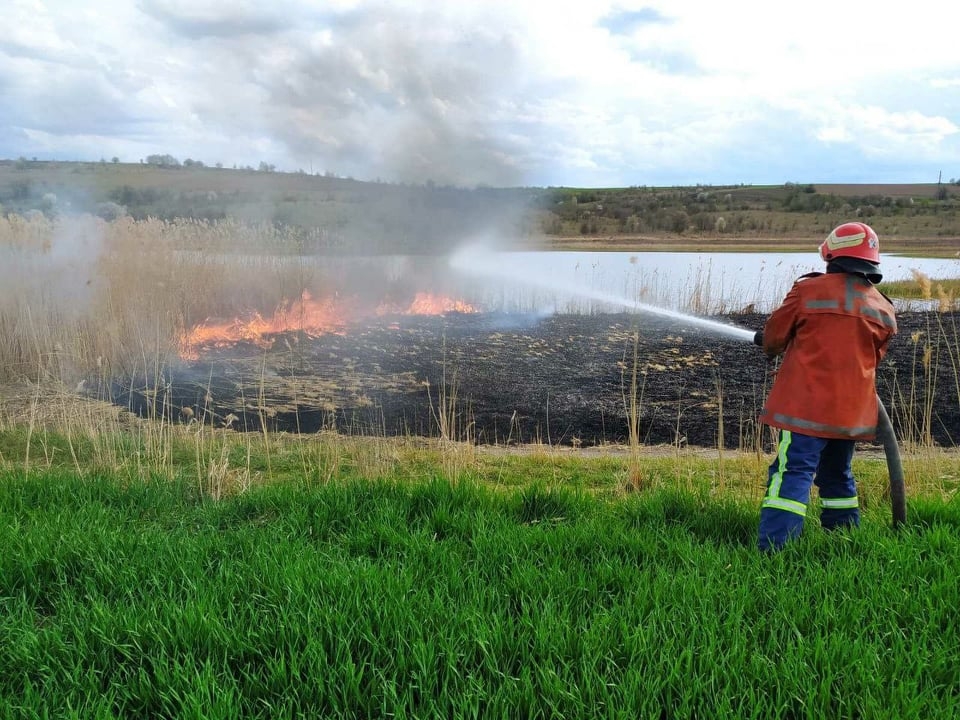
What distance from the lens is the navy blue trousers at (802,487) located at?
3463 millimetres

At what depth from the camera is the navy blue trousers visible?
136 inches

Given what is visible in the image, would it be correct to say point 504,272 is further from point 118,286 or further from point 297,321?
point 118,286

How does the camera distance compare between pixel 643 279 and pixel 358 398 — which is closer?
pixel 358 398

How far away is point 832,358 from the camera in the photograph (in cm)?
353

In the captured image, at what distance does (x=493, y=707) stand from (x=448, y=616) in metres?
0.55

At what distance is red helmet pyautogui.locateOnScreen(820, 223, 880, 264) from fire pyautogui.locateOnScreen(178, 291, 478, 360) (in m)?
9.01

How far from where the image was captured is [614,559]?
126 inches

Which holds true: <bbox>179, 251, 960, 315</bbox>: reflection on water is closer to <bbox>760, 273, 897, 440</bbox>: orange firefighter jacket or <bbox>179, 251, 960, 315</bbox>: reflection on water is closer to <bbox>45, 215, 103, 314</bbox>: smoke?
<bbox>45, 215, 103, 314</bbox>: smoke

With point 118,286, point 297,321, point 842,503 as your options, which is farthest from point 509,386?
point 118,286

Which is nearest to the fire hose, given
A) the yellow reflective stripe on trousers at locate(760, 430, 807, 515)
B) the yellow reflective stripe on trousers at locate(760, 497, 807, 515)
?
the yellow reflective stripe on trousers at locate(760, 430, 807, 515)

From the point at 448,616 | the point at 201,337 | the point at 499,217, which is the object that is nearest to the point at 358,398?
the point at 201,337

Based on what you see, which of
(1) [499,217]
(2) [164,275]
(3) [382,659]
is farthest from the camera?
(1) [499,217]

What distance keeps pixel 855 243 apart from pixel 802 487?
1344 mm

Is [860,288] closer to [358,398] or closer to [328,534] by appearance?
[328,534]
